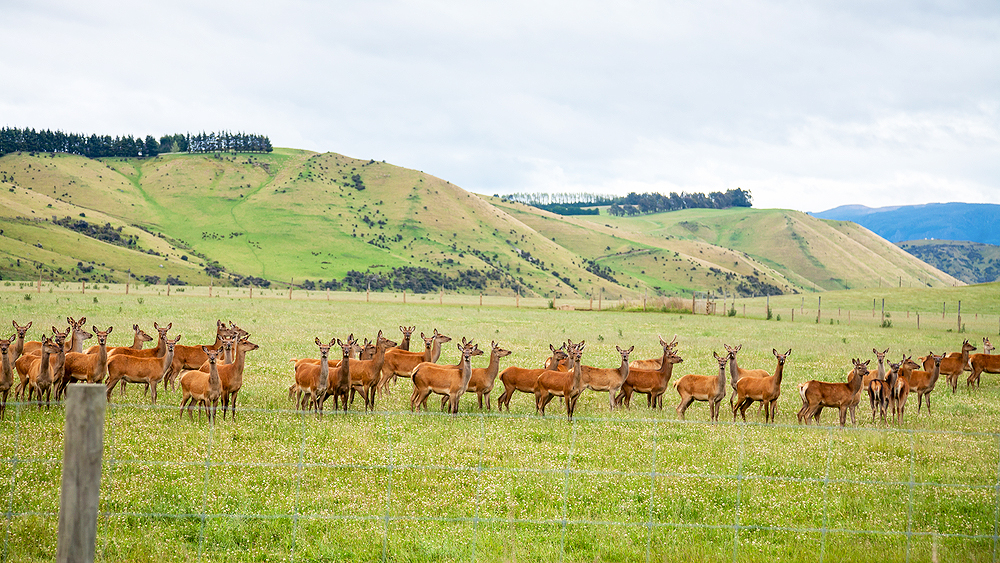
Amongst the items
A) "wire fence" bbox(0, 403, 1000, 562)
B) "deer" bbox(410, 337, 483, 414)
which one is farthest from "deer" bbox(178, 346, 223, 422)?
"deer" bbox(410, 337, 483, 414)

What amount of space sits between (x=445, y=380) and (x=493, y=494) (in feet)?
21.4

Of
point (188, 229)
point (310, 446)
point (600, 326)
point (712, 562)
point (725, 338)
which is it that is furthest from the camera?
point (188, 229)

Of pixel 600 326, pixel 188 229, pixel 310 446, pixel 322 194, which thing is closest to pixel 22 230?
pixel 188 229

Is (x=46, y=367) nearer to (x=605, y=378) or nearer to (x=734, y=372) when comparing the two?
(x=605, y=378)

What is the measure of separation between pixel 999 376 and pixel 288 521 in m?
29.2

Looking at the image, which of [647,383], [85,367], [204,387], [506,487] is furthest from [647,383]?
[85,367]

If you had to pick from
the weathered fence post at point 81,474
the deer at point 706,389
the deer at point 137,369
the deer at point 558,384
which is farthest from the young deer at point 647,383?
the weathered fence post at point 81,474

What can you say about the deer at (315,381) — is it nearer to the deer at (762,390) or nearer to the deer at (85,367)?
the deer at (85,367)

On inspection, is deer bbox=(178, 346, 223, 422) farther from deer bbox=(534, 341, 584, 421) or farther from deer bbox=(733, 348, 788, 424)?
deer bbox=(733, 348, 788, 424)

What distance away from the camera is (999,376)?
27.6 metres

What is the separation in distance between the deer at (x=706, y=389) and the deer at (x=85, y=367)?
12856 millimetres

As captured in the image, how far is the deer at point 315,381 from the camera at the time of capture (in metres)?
15.3

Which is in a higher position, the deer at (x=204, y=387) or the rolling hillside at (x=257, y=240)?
the rolling hillside at (x=257, y=240)

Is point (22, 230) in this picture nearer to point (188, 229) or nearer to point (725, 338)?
point (188, 229)
